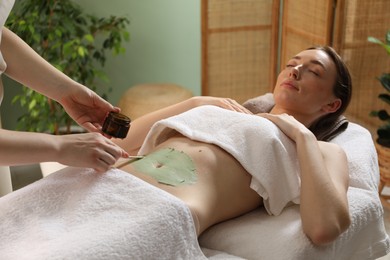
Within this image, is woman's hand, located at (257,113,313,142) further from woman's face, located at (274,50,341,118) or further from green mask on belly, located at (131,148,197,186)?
green mask on belly, located at (131,148,197,186)

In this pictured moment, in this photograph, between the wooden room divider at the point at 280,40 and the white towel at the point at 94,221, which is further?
the wooden room divider at the point at 280,40

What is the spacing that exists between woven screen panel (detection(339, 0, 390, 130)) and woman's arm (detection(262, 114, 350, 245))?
144cm

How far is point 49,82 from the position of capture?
1.62 metres

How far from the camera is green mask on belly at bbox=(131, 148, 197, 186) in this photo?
151 centimetres

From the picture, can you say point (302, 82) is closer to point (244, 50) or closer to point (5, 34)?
point (5, 34)

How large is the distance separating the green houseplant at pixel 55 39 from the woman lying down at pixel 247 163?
1.28 meters

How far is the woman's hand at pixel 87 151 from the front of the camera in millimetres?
1271

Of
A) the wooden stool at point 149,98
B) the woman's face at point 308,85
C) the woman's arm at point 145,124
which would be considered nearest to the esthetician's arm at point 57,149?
the woman's arm at point 145,124

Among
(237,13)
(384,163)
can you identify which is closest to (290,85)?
(384,163)

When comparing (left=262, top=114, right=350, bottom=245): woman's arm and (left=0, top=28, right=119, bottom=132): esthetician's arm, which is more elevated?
(left=0, top=28, right=119, bottom=132): esthetician's arm

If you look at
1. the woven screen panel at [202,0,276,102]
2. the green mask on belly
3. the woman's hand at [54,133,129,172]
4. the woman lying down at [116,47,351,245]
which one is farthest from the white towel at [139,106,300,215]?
the woven screen panel at [202,0,276,102]

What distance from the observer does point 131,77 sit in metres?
3.64

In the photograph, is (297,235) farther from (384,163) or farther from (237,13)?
(237,13)

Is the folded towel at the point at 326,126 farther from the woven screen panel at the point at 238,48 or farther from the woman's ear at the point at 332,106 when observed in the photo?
the woven screen panel at the point at 238,48
